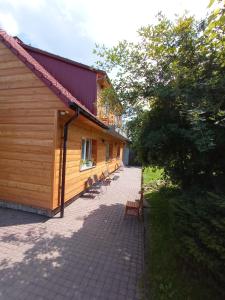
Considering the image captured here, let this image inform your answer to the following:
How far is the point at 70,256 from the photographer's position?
12.3 feet

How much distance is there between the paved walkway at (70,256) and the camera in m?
2.89

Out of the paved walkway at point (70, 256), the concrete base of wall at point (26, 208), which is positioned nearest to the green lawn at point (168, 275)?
the paved walkway at point (70, 256)

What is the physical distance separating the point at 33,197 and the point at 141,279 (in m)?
4.01

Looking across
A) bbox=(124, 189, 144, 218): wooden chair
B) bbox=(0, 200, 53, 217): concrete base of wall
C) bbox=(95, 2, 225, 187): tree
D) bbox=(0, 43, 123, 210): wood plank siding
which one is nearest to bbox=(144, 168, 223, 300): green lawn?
bbox=(124, 189, 144, 218): wooden chair

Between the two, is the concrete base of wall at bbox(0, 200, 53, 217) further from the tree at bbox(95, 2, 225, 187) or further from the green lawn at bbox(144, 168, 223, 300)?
the tree at bbox(95, 2, 225, 187)

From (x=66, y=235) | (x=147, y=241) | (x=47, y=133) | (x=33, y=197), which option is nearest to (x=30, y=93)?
(x=47, y=133)

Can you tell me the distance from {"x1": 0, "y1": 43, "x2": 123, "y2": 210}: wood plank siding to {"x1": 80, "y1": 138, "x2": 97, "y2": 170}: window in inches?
83.9

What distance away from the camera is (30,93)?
18.5 ft

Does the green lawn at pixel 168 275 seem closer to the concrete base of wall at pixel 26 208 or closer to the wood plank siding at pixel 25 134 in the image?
the concrete base of wall at pixel 26 208

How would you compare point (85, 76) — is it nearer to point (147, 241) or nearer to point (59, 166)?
point (59, 166)

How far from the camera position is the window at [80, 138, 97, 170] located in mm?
8414

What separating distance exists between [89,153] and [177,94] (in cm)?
628

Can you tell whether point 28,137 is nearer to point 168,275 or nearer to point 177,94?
point 177,94

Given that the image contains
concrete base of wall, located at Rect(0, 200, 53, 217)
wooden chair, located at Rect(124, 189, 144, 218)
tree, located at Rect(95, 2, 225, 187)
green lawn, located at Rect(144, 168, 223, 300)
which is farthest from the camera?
wooden chair, located at Rect(124, 189, 144, 218)
